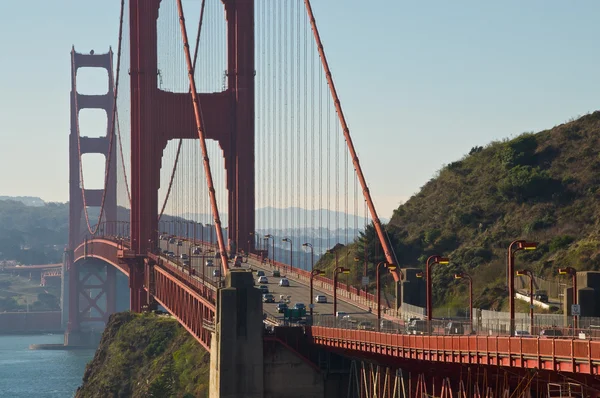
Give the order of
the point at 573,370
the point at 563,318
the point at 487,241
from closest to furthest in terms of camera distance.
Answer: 1. the point at 573,370
2. the point at 563,318
3. the point at 487,241

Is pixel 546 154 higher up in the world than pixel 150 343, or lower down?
higher up

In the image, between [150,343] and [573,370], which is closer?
[573,370]

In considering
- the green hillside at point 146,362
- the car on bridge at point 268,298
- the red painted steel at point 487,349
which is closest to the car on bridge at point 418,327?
the red painted steel at point 487,349

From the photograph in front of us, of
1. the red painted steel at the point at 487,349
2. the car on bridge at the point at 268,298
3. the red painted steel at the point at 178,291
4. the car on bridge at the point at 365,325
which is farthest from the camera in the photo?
the car on bridge at the point at 268,298

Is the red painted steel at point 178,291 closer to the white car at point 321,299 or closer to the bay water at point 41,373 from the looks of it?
the white car at point 321,299

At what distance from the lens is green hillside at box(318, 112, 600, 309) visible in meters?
96.2

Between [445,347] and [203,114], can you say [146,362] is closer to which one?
[203,114]

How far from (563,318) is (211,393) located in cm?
1780

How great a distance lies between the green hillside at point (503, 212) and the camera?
96.2 meters

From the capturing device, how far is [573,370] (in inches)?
1581

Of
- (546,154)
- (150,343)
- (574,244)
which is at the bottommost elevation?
(150,343)

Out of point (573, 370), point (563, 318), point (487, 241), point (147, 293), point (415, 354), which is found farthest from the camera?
point (147, 293)

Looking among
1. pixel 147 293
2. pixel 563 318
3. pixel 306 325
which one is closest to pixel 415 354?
pixel 563 318

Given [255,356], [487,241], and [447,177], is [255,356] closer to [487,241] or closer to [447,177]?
[487,241]
